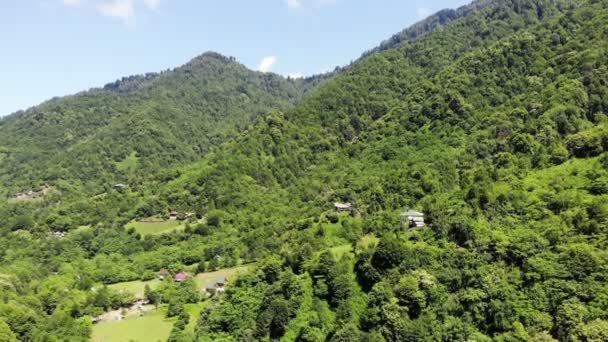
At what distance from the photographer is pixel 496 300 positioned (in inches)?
1516

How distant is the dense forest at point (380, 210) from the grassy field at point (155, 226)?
2459 millimetres

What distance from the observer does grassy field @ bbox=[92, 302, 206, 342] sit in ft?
178

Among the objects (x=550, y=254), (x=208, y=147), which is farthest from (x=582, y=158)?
(x=208, y=147)

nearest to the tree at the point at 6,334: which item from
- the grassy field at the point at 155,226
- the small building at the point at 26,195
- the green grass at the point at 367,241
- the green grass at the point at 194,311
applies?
the green grass at the point at 194,311

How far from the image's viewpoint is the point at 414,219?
52.2 meters

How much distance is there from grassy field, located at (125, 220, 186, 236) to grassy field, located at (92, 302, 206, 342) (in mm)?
32194

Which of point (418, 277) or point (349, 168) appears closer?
point (418, 277)

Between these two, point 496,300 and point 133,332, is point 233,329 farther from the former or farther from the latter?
point 496,300

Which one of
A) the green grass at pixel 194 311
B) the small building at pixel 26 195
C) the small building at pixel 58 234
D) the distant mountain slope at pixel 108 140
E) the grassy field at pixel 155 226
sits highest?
the distant mountain slope at pixel 108 140

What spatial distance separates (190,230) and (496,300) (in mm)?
61333

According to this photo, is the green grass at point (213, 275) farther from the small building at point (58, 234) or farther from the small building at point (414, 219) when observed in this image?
the small building at point (58, 234)

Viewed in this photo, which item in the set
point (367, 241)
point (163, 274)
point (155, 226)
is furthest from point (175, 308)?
point (155, 226)

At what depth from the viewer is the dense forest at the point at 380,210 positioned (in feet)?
131

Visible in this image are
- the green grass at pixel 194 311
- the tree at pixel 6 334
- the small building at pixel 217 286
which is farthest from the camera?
the small building at pixel 217 286
